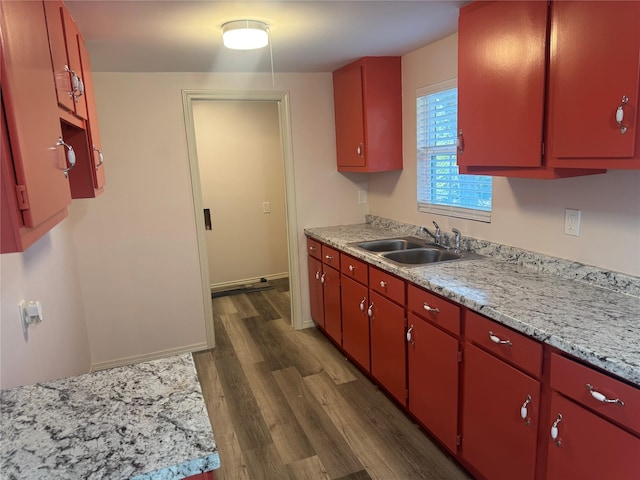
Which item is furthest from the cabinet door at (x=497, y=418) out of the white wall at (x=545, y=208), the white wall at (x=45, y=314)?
the white wall at (x=45, y=314)

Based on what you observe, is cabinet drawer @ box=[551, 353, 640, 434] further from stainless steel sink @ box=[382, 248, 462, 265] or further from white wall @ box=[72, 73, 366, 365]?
white wall @ box=[72, 73, 366, 365]

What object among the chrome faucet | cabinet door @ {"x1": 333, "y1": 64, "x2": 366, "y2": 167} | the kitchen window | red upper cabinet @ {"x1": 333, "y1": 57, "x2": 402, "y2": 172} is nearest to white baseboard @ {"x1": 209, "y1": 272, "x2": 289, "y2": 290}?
cabinet door @ {"x1": 333, "y1": 64, "x2": 366, "y2": 167}

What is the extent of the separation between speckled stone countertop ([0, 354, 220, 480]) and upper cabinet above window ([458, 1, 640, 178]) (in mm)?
1619

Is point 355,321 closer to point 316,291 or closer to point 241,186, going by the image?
point 316,291

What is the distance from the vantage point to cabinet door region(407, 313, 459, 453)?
212 centimetres

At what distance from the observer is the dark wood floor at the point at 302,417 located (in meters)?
2.28

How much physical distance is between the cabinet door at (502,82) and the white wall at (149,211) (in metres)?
1.78

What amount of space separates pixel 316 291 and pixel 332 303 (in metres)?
0.37

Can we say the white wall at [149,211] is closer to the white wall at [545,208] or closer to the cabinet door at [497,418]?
the white wall at [545,208]

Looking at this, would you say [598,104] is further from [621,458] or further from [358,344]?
[358,344]

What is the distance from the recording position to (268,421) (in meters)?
2.73

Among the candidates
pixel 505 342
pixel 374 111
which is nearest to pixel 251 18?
pixel 374 111

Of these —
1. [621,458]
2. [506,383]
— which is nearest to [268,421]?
[506,383]

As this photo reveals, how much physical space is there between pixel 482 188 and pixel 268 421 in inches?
77.1
